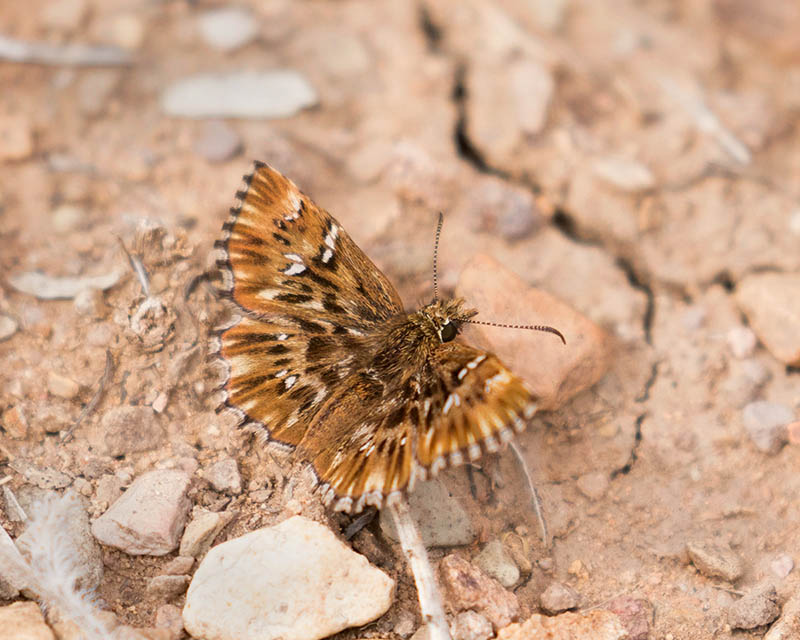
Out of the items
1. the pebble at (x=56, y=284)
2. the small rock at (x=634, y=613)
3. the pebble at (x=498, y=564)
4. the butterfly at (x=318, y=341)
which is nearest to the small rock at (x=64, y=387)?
the pebble at (x=56, y=284)

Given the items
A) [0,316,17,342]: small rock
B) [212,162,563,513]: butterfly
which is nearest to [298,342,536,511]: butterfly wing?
[212,162,563,513]: butterfly

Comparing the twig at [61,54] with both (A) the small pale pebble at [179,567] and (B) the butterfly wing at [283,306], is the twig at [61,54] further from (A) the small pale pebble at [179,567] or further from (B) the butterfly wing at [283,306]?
(A) the small pale pebble at [179,567]

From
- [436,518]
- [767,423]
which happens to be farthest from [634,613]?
[767,423]

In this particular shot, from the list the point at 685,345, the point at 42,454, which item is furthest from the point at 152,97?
the point at 685,345

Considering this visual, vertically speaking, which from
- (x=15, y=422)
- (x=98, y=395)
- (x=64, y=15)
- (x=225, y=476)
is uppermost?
(x=64, y=15)

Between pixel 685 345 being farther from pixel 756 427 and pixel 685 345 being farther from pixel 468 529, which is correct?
pixel 468 529

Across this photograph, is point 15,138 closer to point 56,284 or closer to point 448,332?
point 56,284
